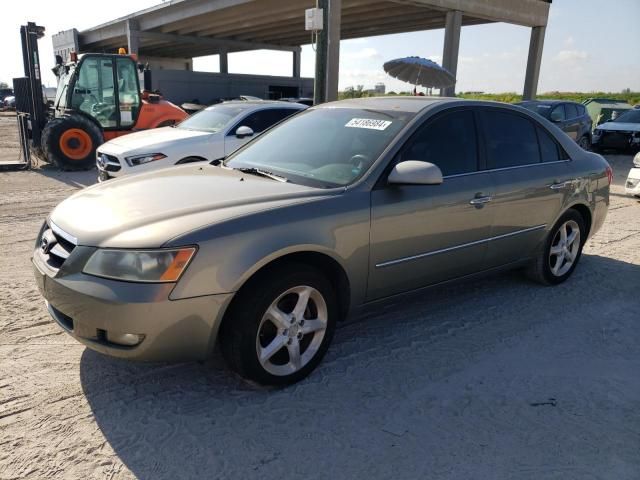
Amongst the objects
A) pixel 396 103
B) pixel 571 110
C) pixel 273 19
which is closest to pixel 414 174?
pixel 396 103

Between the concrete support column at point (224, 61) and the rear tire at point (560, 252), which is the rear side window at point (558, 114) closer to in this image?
the rear tire at point (560, 252)

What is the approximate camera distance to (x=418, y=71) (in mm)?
12273

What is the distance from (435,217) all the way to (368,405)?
Result: 1.35 meters

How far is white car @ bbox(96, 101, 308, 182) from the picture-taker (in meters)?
→ 7.47

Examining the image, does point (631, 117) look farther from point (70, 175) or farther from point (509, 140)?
point (70, 175)

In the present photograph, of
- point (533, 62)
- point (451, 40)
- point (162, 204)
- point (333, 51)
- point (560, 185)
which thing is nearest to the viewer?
point (162, 204)

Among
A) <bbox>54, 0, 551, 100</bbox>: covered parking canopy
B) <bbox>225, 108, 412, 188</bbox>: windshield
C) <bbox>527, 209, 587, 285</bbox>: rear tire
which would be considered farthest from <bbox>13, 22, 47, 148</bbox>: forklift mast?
<bbox>527, 209, 587, 285</bbox>: rear tire

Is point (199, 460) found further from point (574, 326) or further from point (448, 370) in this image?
point (574, 326)

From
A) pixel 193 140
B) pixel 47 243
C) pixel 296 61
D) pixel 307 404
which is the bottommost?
pixel 307 404

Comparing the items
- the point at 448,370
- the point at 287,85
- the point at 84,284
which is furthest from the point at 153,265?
the point at 287,85

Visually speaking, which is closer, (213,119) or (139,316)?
(139,316)

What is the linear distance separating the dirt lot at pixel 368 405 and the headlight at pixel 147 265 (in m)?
0.75

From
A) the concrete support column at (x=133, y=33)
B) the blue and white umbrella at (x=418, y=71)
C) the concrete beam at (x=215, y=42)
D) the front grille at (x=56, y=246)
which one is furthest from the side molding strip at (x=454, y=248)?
the concrete beam at (x=215, y=42)

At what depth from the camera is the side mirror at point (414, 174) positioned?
3157mm
